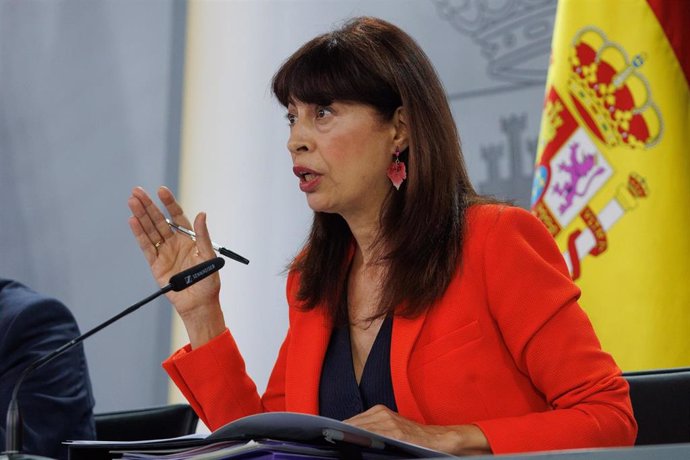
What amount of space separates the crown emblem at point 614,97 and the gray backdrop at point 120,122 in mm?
808

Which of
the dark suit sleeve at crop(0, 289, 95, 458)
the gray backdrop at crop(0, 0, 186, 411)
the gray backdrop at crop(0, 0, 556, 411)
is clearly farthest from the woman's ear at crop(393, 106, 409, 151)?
the gray backdrop at crop(0, 0, 186, 411)

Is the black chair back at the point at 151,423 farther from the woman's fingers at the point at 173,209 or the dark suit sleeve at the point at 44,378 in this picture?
the woman's fingers at the point at 173,209

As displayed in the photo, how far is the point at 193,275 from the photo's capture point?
4.65ft

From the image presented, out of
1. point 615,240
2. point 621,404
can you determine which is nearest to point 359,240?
point 621,404

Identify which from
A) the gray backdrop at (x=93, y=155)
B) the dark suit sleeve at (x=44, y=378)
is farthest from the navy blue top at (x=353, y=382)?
the gray backdrop at (x=93, y=155)

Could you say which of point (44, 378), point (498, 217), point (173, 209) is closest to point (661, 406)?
point (498, 217)

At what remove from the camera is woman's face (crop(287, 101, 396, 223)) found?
1.69 meters

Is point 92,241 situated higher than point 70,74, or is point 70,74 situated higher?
point 70,74

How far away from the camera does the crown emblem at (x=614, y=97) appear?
2.47 metres

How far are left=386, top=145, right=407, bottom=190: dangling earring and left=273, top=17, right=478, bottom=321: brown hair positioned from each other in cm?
1

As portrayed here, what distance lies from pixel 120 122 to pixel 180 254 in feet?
6.88

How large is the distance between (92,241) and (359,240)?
2095mm

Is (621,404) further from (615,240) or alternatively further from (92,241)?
(92,241)

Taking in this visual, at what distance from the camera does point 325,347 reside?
172 centimetres
